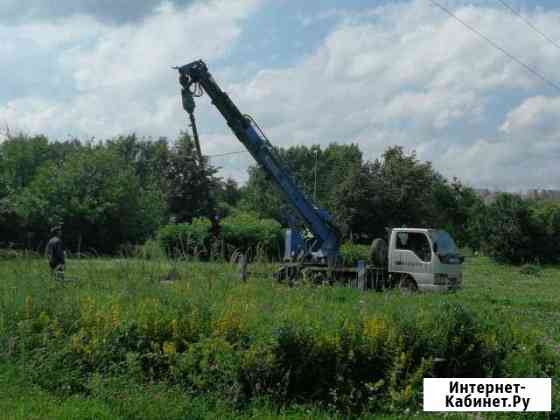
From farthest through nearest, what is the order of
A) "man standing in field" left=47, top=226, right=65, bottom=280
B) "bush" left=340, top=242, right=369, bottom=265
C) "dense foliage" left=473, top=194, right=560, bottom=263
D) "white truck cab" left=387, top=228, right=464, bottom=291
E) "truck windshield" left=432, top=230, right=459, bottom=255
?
"dense foliage" left=473, top=194, right=560, bottom=263 < "bush" left=340, top=242, right=369, bottom=265 < "truck windshield" left=432, top=230, right=459, bottom=255 < "white truck cab" left=387, top=228, right=464, bottom=291 < "man standing in field" left=47, top=226, right=65, bottom=280

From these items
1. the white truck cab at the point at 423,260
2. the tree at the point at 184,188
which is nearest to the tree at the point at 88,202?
the tree at the point at 184,188

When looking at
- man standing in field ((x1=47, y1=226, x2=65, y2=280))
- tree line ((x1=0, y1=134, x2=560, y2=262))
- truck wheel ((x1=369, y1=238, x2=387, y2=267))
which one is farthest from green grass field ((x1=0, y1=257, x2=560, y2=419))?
tree line ((x1=0, y1=134, x2=560, y2=262))

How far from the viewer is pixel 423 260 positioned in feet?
64.1

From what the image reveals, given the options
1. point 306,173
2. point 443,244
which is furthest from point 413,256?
point 306,173

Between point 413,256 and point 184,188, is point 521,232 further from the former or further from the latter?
point 184,188

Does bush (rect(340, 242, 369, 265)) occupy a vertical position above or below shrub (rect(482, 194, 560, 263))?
below

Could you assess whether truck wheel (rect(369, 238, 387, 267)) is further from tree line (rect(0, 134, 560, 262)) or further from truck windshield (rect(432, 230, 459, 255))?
tree line (rect(0, 134, 560, 262))

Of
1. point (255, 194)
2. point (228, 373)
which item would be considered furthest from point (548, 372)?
point (255, 194)

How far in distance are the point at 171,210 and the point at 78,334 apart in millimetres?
49904

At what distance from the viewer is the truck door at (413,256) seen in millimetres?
19422

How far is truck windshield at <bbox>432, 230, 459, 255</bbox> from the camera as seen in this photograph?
19609 millimetres

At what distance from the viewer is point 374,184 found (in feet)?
140

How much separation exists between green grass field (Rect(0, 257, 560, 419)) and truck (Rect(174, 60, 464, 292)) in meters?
10.1

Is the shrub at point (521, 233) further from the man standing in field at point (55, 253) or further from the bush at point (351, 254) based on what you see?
the man standing in field at point (55, 253)
